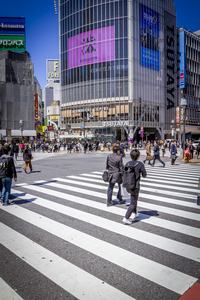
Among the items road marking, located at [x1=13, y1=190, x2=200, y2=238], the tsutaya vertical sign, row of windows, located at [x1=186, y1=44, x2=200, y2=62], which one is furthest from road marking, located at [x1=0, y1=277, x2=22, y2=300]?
row of windows, located at [x1=186, y1=44, x2=200, y2=62]

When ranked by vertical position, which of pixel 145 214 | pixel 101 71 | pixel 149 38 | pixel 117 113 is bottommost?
pixel 145 214

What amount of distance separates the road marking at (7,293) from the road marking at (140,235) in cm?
269

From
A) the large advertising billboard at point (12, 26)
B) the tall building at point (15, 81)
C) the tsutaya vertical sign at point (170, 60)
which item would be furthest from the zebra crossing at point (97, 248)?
the tsutaya vertical sign at point (170, 60)

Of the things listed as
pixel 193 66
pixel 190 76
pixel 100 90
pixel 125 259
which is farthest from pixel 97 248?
pixel 193 66

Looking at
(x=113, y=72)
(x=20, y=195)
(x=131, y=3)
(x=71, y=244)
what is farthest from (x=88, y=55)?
(x=71, y=244)

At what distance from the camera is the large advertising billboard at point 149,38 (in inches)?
2955

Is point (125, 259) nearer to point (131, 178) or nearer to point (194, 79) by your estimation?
point (131, 178)

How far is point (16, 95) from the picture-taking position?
7019 cm

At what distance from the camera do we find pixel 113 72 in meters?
73.0

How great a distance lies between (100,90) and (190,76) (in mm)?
35946

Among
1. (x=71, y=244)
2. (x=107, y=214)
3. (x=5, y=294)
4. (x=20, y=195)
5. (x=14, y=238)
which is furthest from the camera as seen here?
(x=20, y=195)

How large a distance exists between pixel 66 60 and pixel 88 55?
895 cm

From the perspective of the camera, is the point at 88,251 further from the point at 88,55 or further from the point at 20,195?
the point at 88,55

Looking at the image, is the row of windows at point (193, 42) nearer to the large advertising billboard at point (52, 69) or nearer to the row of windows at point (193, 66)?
the row of windows at point (193, 66)
